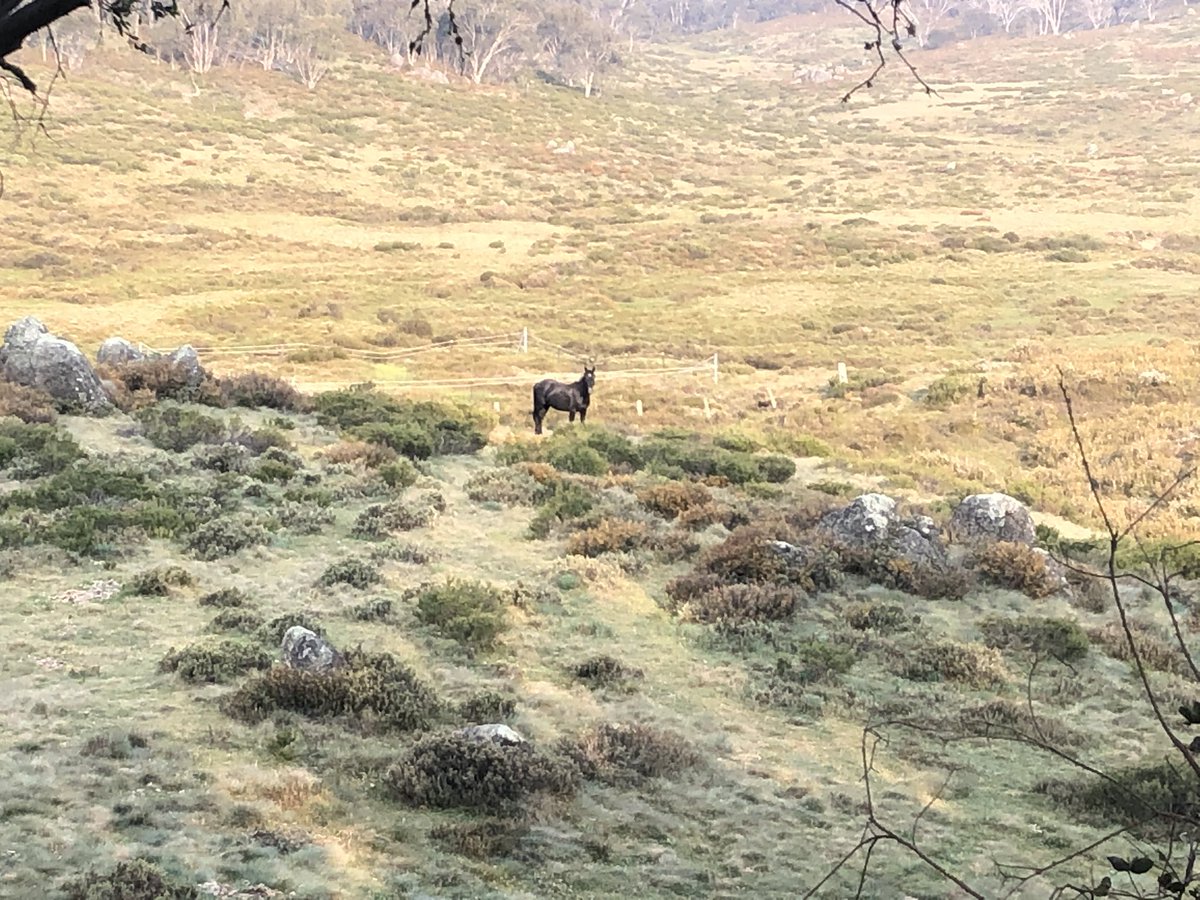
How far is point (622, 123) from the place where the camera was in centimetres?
8562

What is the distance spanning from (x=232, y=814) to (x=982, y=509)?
34.1 feet

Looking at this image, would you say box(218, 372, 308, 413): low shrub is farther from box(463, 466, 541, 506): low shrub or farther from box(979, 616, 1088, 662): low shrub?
box(979, 616, 1088, 662): low shrub

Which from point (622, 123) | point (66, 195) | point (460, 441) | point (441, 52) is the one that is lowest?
point (460, 441)

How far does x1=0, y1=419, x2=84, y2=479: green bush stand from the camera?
45.3 feet

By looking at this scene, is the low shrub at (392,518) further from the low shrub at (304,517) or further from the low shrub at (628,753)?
the low shrub at (628,753)

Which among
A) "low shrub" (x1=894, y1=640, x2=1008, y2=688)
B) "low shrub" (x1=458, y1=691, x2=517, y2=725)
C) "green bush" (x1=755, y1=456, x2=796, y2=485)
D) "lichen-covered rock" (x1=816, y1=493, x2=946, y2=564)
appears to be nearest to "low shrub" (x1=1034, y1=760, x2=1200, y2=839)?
"low shrub" (x1=894, y1=640, x2=1008, y2=688)

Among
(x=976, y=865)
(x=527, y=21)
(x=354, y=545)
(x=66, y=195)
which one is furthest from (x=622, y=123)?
(x=976, y=865)

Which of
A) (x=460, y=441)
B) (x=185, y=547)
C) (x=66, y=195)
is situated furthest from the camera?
(x=66, y=195)

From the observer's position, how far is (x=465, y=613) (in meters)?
9.72

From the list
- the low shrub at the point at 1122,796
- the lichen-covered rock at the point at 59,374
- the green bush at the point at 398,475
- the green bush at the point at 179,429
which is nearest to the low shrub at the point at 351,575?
the green bush at the point at 398,475

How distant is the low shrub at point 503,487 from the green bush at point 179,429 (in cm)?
427

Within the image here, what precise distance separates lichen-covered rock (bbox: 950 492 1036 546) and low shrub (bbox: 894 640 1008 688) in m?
3.68

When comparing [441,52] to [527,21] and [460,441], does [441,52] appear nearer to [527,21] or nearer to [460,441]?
[527,21]

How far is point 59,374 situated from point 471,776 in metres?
14.3
